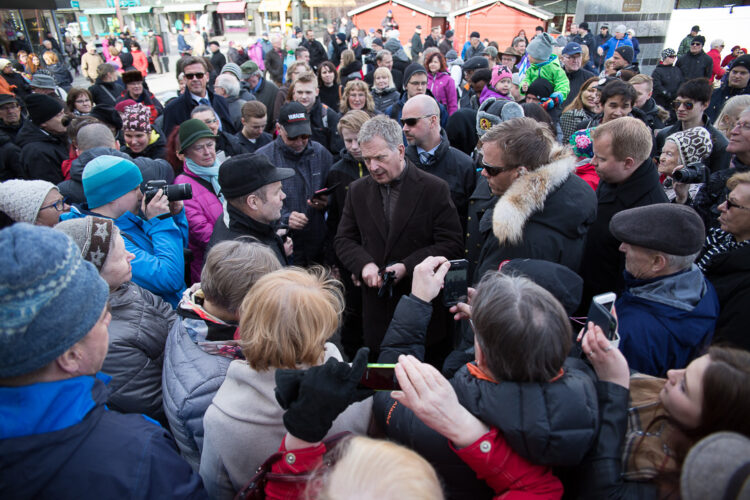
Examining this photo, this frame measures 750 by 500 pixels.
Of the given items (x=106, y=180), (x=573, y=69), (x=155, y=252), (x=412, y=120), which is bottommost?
(x=155, y=252)

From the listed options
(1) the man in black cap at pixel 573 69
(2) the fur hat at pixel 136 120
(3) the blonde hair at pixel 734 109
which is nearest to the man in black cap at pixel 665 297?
(3) the blonde hair at pixel 734 109

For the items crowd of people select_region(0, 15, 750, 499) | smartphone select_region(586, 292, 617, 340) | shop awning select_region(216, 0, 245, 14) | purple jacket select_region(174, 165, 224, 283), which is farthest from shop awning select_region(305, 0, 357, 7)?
smartphone select_region(586, 292, 617, 340)

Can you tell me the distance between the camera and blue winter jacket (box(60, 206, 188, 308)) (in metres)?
2.41

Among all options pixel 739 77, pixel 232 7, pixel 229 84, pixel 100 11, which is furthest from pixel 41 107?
pixel 100 11

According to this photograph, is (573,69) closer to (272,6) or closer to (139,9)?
(272,6)

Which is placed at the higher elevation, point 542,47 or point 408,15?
point 408,15

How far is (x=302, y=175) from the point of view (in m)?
4.02

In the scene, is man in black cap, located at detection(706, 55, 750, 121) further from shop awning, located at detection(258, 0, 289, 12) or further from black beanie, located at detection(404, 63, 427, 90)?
shop awning, located at detection(258, 0, 289, 12)

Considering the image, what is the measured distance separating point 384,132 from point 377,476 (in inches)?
93.7

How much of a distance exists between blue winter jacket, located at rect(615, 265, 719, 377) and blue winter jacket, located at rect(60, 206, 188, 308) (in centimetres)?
243

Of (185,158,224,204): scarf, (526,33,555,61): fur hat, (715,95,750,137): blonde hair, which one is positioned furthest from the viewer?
(526,33,555,61): fur hat

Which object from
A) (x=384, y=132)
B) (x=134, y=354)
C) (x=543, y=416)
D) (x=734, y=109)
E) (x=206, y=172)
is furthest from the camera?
(x=734, y=109)

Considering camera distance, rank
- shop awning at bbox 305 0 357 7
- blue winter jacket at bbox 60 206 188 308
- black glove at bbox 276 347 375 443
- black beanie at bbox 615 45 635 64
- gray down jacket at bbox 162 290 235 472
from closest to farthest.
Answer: black glove at bbox 276 347 375 443
gray down jacket at bbox 162 290 235 472
blue winter jacket at bbox 60 206 188 308
black beanie at bbox 615 45 635 64
shop awning at bbox 305 0 357 7

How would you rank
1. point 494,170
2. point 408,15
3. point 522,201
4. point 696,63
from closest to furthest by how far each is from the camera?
point 522,201, point 494,170, point 696,63, point 408,15
